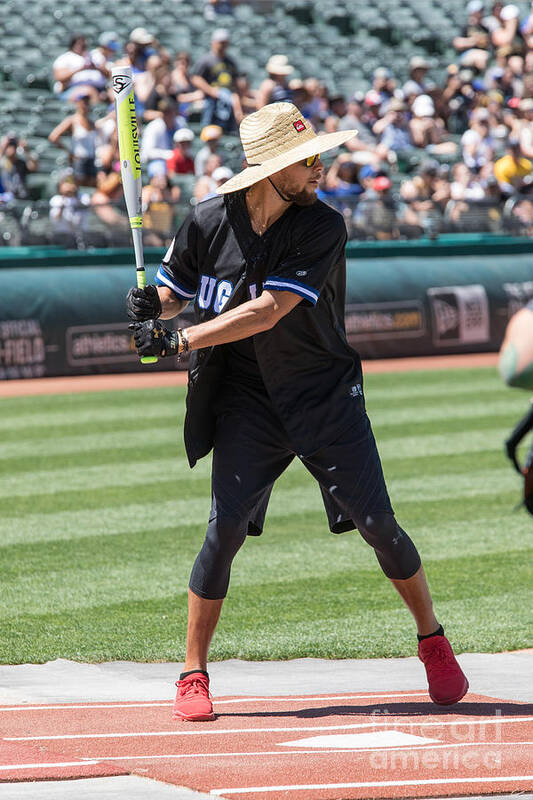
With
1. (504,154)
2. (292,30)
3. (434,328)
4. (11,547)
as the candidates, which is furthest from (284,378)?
(292,30)

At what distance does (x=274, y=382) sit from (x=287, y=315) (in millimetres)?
230

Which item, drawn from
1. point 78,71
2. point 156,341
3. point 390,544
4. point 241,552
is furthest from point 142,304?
point 78,71

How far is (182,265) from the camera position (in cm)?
471

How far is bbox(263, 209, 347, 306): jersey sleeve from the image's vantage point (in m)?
4.38

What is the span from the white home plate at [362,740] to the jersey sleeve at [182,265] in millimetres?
1600

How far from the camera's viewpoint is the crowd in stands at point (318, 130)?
17141mm

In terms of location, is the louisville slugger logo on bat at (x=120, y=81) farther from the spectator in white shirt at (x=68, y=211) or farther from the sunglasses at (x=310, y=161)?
the spectator in white shirt at (x=68, y=211)

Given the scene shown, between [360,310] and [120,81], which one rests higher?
[120,81]

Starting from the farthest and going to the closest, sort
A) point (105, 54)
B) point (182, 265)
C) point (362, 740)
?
1. point (105, 54)
2. point (182, 265)
3. point (362, 740)

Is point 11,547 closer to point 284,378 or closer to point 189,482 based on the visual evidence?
point 189,482

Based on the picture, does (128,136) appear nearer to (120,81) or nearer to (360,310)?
(120,81)

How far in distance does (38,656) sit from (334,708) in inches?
56.0

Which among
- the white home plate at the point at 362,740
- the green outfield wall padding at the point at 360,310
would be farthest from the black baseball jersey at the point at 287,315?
→ the green outfield wall padding at the point at 360,310

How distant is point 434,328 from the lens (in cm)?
1791
